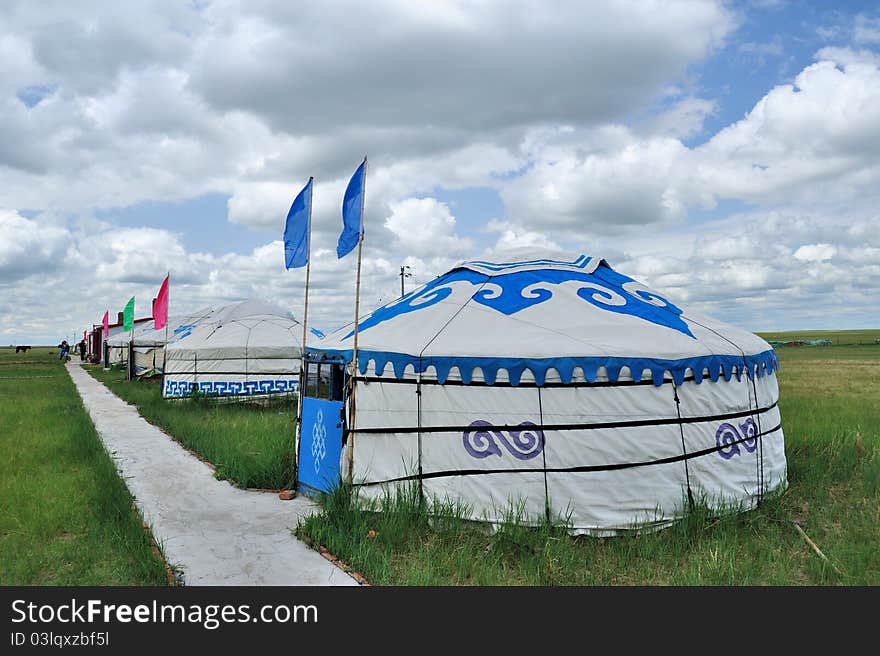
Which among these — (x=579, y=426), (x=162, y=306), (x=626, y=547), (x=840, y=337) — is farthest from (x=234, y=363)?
(x=840, y=337)

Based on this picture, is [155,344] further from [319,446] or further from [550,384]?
[550,384]

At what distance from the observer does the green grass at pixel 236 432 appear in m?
7.06

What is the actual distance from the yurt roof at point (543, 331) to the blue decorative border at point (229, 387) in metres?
8.64

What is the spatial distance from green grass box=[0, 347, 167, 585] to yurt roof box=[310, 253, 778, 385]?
7.45ft

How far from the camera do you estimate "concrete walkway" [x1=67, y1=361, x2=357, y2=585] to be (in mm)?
4344

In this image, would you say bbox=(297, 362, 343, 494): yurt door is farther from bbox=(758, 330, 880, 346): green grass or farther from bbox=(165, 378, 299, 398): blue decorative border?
bbox=(758, 330, 880, 346): green grass

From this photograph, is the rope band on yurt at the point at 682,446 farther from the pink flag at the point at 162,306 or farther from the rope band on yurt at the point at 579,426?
the pink flag at the point at 162,306

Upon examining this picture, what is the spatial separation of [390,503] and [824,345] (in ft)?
240

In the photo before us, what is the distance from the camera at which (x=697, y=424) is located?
17.9 ft

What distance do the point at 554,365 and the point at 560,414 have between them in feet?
1.33

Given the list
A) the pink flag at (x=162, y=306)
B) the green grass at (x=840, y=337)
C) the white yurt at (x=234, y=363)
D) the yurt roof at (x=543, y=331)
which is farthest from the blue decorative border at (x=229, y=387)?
the green grass at (x=840, y=337)

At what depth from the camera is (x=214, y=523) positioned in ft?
18.2

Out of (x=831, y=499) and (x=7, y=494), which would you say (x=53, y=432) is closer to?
(x=7, y=494)
